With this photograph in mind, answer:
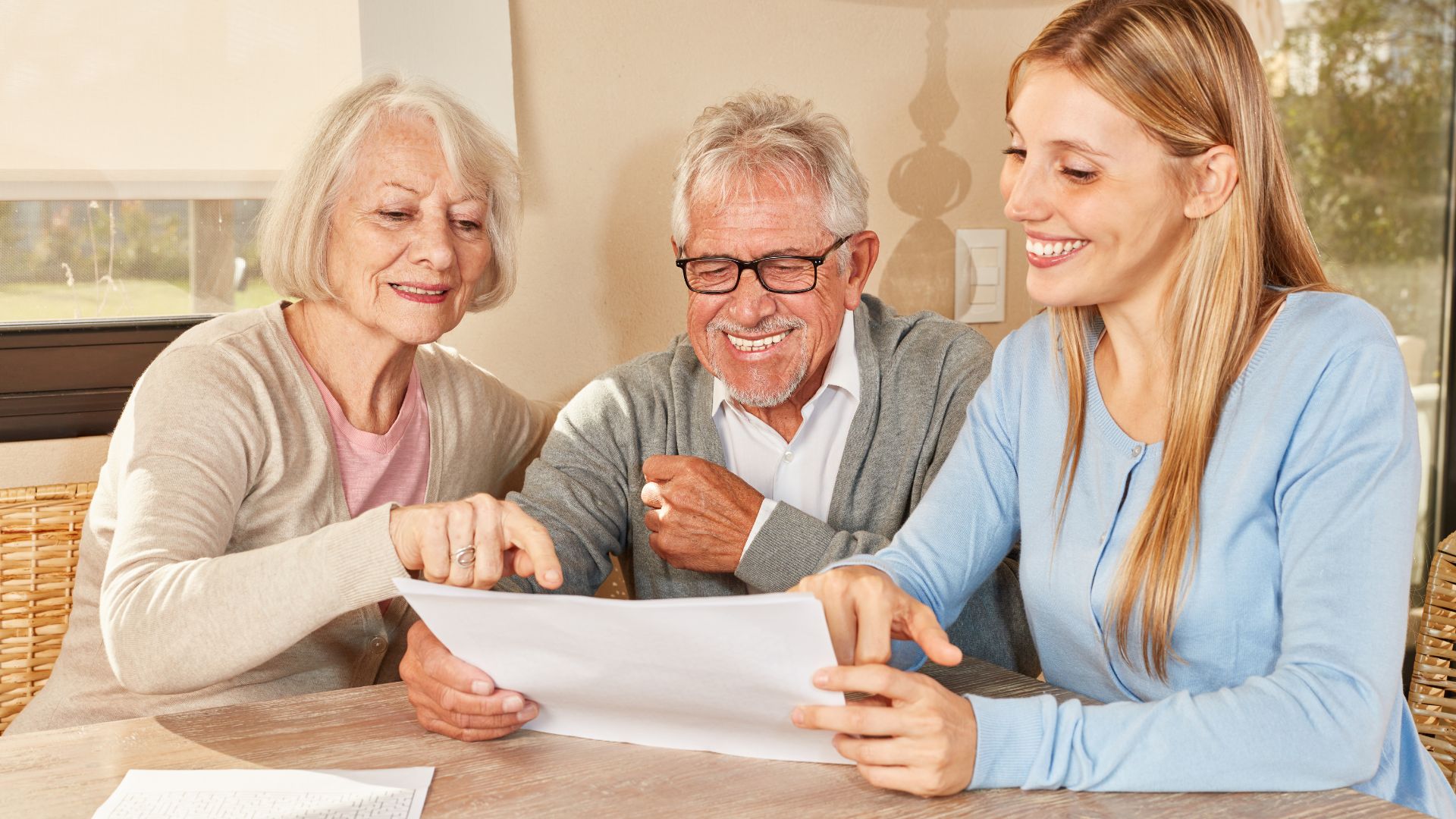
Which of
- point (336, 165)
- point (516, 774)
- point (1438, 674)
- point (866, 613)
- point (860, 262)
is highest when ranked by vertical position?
point (336, 165)

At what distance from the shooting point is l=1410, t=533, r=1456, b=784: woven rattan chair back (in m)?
1.56

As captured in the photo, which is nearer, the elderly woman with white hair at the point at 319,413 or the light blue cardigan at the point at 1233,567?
the light blue cardigan at the point at 1233,567

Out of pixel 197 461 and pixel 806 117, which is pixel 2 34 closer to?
pixel 197 461

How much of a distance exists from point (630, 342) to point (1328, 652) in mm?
1293

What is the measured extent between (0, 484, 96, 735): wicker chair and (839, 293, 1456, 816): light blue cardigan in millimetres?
1151

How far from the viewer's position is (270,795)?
0.97 metres

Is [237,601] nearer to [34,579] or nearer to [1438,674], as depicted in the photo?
[34,579]

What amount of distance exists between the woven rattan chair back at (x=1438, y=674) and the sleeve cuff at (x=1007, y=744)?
0.88 metres

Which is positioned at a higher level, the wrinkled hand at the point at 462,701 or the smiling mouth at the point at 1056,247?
the smiling mouth at the point at 1056,247

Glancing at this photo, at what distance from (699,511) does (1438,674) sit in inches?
39.2

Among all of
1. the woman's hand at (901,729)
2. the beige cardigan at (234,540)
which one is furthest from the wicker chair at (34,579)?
the woman's hand at (901,729)

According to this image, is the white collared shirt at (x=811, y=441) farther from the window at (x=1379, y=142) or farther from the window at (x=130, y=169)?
the window at (x=1379, y=142)

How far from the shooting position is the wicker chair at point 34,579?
5.46ft

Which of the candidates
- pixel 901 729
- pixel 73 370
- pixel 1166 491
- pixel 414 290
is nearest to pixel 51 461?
pixel 73 370
